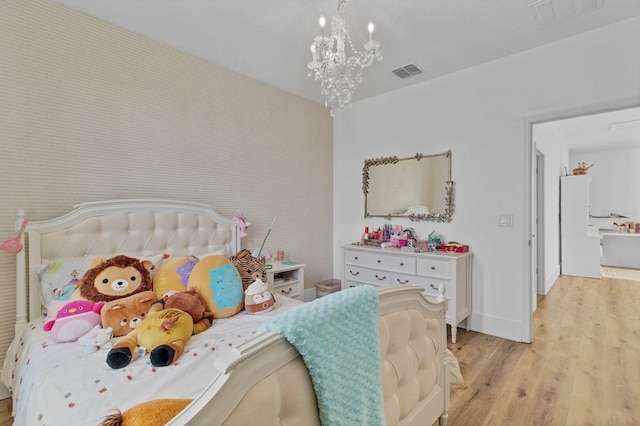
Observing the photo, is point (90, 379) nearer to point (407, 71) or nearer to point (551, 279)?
point (407, 71)

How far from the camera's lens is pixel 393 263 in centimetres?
Answer: 313

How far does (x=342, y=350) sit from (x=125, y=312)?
1363 millimetres

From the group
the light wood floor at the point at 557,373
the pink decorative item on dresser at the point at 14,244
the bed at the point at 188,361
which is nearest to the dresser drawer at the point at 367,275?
the light wood floor at the point at 557,373

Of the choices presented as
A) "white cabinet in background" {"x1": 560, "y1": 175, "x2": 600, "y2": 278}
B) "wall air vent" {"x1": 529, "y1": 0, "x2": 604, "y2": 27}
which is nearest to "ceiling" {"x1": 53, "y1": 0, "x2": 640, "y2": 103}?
"wall air vent" {"x1": 529, "y1": 0, "x2": 604, "y2": 27}

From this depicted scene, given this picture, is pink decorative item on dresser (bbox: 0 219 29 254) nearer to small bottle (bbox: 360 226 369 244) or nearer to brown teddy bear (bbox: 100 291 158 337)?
brown teddy bear (bbox: 100 291 158 337)

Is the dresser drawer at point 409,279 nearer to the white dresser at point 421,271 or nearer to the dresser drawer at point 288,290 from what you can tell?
the white dresser at point 421,271

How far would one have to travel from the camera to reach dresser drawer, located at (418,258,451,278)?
2.76 m

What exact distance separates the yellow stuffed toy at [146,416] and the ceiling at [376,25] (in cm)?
234

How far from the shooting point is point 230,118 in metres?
3.03

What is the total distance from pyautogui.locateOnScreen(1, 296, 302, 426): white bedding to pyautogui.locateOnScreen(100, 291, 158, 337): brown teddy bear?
0.16 m

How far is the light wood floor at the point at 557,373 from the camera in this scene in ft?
5.83

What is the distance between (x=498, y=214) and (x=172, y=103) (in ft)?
10.4

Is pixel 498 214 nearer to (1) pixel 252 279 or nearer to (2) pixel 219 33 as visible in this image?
(1) pixel 252 279

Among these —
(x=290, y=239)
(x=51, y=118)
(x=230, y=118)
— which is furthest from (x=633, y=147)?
(x=51, y=118)
